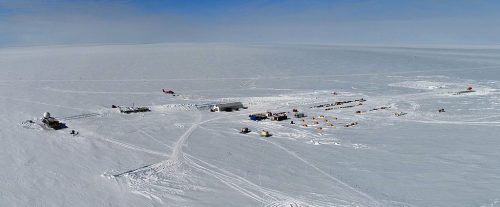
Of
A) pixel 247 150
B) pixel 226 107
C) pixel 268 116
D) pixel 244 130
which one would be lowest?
pixel 247 150

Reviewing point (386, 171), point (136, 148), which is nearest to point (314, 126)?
point (386, 171)

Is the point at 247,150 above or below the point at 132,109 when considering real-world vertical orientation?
below

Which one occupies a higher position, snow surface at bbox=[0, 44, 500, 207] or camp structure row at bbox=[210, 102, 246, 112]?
camp structure row at bbox=[210, 102, 246, 112]

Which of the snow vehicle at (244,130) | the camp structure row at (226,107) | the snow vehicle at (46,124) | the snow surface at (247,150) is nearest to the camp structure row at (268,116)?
the snow surface at (247,150)

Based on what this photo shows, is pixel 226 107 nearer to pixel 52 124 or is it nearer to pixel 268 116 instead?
pixel 268 116

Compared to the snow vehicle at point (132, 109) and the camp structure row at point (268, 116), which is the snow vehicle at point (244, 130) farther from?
the snow vehicle at point (132, 109)

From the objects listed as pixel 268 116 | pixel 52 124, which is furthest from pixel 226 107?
pixel 52 124

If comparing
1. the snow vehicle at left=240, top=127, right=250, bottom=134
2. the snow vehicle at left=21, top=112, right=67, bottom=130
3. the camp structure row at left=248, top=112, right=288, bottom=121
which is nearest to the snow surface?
the snow vehicle at left=240, top=127, right=250, bottom=134

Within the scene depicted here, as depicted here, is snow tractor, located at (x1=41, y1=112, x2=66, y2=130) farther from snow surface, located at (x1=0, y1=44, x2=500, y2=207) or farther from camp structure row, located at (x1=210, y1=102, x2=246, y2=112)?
camp structure row, located at (x1=210, y1=102, x2=246, y2=112)
